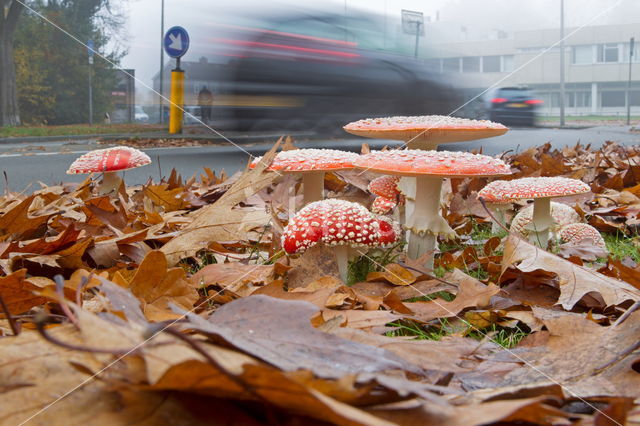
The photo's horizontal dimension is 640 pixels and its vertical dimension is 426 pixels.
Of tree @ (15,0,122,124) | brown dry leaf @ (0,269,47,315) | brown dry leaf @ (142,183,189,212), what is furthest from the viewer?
tree @ (15,0,122,124)

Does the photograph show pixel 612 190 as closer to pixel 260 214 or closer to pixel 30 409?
pixel 260 214

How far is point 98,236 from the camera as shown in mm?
1229

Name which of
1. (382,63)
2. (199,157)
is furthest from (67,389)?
(199,157)

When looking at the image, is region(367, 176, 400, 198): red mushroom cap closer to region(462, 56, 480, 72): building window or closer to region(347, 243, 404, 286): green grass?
region(347, 243, 404, 286): green grass

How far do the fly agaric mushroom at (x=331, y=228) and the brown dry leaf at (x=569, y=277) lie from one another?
240 millimetres

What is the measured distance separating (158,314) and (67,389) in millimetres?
355

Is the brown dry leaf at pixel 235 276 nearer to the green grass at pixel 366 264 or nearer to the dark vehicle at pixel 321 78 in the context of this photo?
the green grass at pixel 366 264

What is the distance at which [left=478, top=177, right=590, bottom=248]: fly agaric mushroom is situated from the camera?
1.34 meters

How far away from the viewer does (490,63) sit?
1047 mm

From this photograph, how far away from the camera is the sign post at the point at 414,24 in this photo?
39.9 inches

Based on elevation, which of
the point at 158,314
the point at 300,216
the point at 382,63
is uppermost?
the point at 382,63

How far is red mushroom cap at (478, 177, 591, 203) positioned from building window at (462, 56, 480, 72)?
42cm

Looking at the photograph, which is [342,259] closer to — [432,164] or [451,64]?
[432,164]

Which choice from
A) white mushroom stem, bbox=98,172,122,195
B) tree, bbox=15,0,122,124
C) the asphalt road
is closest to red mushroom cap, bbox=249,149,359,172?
white mushroom stem, bbox=98,172,122,195
